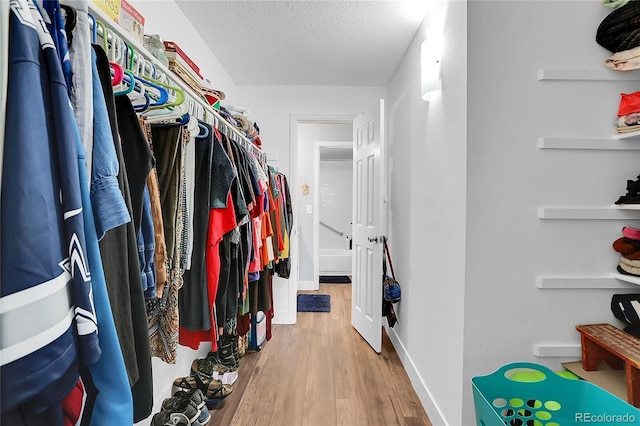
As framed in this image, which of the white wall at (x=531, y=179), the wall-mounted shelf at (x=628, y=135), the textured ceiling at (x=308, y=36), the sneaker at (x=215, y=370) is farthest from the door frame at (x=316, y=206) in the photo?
the wall-mounted shelf at (x=628, y=135)

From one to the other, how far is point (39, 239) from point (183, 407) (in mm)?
1589

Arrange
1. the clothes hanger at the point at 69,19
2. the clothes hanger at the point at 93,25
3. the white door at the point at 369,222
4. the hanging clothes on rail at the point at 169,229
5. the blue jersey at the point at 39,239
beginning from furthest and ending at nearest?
the white door at the point at 369,222 < the hanging clothes on rail at the point at 169,229 < the clothes hanger at the point at 93,25 < the clothes hanger at the point at 69,19 < the blue jersey at the point at 39,239

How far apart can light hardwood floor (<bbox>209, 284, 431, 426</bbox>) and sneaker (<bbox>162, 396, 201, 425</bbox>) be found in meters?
0.18

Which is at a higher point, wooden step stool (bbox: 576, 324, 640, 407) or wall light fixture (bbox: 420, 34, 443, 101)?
wall light fixture (bbox: 420, 34, 443, 101)

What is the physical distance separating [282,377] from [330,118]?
242 cm

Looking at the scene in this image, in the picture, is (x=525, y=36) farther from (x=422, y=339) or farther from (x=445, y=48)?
(x=422, y=339)

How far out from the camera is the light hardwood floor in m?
1.77

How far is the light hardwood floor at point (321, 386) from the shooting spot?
177cm

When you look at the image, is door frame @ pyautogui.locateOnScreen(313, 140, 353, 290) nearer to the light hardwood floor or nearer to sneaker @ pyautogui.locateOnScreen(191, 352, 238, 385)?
the light hardwood floor

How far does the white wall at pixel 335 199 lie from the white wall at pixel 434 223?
358 centimetres

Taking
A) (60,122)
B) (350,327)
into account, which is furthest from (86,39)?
(350,327)

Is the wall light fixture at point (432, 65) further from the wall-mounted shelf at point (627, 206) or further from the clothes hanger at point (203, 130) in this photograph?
the clothes hanger at point (203, 130)

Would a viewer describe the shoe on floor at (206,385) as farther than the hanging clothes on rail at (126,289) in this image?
Yes

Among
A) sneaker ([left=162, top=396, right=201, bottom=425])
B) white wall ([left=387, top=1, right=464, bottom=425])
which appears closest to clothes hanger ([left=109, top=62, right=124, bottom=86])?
white wall ([left=387, top=1, right=464, bottom=425])
